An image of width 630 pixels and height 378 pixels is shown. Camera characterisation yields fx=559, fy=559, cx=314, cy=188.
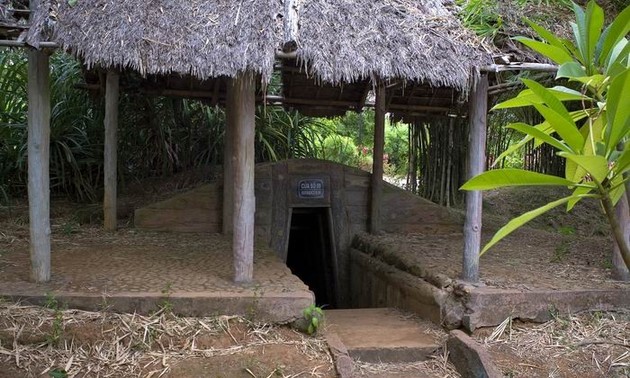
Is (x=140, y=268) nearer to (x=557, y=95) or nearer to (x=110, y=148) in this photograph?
(x=110, y=148)

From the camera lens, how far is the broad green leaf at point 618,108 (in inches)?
37.5

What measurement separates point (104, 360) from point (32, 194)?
4.46 ft

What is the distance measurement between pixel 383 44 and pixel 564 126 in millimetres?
3148

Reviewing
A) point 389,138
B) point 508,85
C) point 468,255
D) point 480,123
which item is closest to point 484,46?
point 480,123

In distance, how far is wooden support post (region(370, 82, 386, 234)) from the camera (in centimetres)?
688

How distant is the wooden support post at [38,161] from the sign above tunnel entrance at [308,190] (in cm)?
348

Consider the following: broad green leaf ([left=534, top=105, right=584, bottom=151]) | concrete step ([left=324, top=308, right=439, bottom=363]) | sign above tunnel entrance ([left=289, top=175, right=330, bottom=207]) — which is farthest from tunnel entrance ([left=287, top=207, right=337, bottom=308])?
broad green leaf ([left=534, top=105, right=584, bottom=151])

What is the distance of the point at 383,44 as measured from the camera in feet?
13.2

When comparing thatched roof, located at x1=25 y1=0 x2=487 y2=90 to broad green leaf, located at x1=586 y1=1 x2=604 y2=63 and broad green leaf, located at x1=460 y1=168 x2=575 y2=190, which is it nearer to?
broad green leaf, located at x1=586 y1=1 x2=604 y2=63

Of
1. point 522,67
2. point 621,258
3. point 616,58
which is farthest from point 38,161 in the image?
point 621,258

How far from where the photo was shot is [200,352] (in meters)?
3.48

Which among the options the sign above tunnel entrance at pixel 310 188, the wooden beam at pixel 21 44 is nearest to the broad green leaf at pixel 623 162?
the wooden beam at pixel 21 44

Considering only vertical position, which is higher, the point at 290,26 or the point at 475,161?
the point at 290,26

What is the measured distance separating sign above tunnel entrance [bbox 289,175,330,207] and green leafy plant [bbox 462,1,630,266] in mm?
5811
